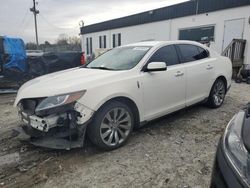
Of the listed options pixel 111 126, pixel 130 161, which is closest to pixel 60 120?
pixel 111 126

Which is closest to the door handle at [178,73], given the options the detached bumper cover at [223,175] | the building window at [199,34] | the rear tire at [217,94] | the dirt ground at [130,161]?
the dirt ground at [130,161]

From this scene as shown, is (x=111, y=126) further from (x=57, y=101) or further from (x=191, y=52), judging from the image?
(x=191, y=52)

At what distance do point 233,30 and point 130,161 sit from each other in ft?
38.5

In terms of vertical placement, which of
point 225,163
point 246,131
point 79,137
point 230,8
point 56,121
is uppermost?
point 230,8

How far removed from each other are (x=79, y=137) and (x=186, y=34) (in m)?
14.1

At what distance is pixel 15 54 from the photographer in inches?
350

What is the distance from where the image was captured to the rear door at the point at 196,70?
Result: 4660 millimetres

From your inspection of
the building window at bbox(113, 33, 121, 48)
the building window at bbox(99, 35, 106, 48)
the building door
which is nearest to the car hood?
the building door

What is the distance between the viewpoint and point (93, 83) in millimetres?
3371

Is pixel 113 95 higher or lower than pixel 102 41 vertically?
lower

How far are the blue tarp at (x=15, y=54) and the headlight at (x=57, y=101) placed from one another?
6402 mm

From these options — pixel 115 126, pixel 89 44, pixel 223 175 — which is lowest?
pixel 115 126

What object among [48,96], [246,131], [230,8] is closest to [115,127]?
[48,96]

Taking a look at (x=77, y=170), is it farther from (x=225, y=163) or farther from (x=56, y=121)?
(x=225, y=163)
